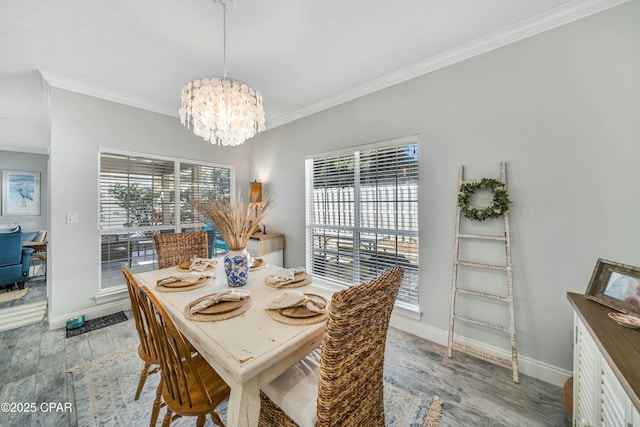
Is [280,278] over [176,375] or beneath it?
over

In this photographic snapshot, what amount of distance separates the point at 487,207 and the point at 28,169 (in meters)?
8.58

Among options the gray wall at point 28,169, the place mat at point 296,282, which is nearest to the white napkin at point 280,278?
the place mat at point 296,282

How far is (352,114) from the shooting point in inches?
112

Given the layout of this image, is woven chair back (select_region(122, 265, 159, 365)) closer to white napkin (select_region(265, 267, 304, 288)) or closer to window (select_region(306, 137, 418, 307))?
white napkin (select_region(265, 267, 304, 288))

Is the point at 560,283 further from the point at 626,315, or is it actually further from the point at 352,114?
the point at 352,114

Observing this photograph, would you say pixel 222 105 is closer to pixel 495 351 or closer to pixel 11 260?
pixel 495 351

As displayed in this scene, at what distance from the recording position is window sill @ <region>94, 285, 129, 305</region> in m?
2.79

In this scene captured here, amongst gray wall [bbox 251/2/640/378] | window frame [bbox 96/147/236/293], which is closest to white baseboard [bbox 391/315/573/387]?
gray wall [bbox 251/2/640/378]

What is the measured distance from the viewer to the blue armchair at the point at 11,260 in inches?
135

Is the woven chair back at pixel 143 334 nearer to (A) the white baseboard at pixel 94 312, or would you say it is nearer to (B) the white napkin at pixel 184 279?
(B) the white napkin at pixel 184 279

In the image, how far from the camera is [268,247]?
11.3ft

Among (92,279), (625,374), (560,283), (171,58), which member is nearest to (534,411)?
(560,283)

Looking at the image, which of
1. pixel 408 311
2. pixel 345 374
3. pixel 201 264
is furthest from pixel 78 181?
pixel 408 311

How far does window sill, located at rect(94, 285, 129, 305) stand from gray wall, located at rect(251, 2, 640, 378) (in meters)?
3.51
